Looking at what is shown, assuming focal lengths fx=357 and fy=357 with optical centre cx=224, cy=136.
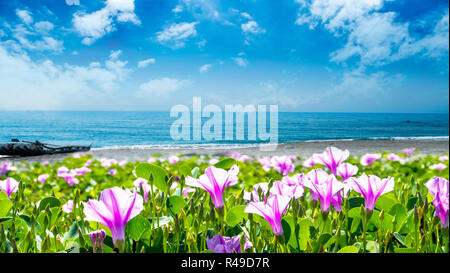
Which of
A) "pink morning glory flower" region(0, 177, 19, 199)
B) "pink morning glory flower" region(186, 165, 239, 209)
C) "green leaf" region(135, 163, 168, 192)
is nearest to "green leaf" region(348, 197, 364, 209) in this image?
"pink morning glory flower" region(186, 165, 239, 209)

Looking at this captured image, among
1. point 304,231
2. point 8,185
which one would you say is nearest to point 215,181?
point 304,231

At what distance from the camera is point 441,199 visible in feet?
2.34

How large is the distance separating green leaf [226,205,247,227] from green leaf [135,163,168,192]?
0.19 m

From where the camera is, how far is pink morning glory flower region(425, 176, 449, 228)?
715 millimetres

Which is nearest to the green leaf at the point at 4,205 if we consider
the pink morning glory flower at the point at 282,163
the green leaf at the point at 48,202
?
the green leaf at the point at 48,202

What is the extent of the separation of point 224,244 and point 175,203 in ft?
0.63

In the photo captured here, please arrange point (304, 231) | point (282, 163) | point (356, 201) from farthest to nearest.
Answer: point (282, 163) → point (356, 201) → point (304, 231)

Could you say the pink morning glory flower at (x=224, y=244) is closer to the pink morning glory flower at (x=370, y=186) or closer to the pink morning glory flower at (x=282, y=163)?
the pink morning glory flower at (x=370, y=186)

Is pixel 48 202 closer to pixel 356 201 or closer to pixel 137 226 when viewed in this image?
pixel 137 226

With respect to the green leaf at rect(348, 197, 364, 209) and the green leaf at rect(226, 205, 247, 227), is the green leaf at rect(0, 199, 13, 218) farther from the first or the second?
the green leaf at rect(348, 197, 364, 209)
